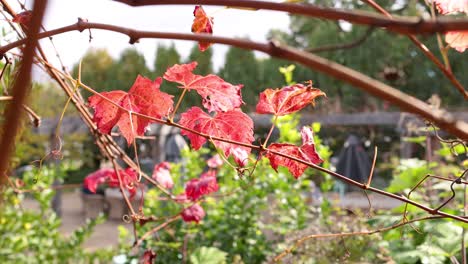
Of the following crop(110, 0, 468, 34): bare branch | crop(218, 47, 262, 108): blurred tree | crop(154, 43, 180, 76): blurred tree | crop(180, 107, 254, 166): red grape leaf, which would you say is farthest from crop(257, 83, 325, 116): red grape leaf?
crop(154, 43, 180, 76): blurred tree

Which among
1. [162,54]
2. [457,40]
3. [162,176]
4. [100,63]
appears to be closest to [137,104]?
[457,40]

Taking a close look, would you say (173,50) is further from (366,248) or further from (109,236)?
(366,248)

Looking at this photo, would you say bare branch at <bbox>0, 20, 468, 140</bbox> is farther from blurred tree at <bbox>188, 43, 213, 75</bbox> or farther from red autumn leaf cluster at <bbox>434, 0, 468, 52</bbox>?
blurred tree at <bbox>188, 43, 213, 75</bbox>

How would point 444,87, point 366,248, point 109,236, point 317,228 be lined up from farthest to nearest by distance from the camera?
point 444,87, point 109,236, point 317,228, point 366,248

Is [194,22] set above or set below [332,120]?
above

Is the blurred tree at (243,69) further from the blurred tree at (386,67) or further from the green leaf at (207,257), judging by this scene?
the green leaf at (207,257)

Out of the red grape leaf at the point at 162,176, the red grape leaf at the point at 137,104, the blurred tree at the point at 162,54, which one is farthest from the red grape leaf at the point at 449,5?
the blurred tree at the point at 162,54

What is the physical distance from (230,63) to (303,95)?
38.7 ft

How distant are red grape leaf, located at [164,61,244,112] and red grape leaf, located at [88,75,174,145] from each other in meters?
0.02

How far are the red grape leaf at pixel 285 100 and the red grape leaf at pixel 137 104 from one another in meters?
0.08

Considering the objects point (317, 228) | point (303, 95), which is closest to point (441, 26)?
point (303, 95)

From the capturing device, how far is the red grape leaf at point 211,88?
0.49 metres

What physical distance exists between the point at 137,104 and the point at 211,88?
7 centimetres

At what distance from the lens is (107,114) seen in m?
0.51
